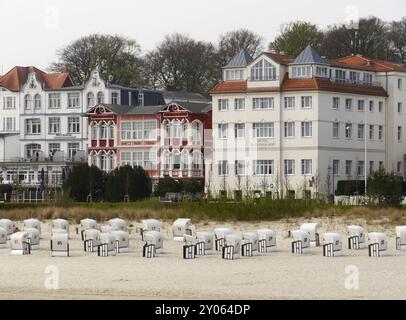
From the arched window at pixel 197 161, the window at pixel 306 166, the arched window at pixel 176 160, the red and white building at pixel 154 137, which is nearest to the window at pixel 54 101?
the red and white building at pixel 154 137

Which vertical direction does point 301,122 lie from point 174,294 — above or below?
above

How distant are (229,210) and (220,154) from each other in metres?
38.1

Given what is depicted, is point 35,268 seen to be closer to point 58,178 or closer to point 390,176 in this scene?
point 390,176

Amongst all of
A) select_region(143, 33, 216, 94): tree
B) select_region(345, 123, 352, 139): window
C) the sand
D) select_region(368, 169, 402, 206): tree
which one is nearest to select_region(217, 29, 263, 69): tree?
select_region(143, 33, 216, 94): tree

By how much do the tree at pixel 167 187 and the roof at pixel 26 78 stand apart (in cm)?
2619

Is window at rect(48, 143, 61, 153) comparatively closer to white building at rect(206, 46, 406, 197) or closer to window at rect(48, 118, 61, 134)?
window at rect(48, 118, 61, 134)

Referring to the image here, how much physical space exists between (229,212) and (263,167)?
119ft

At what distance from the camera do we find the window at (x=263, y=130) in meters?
103

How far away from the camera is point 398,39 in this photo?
119250 mm

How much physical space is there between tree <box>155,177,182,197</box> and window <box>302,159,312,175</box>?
10.6 meters

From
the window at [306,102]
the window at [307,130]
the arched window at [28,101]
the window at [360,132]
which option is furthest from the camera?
the arched window at [28,101]

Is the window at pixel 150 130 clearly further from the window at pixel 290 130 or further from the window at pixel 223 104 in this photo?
the window at pixel 290 130

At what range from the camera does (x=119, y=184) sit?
93.1 metres
